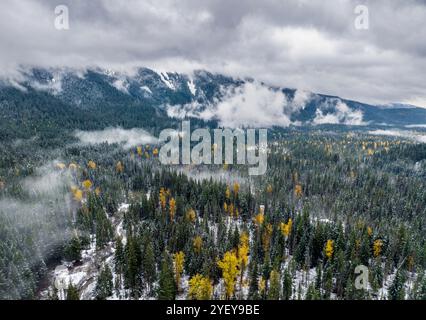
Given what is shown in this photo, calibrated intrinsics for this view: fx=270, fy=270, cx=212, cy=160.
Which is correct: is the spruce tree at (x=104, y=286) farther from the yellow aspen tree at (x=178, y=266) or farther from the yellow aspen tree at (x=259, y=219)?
the yellow aspen tree at (x=259, y=219)

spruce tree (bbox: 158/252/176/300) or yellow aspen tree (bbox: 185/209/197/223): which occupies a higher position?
yellow aspen tree (bbox: 185/209/197/223)

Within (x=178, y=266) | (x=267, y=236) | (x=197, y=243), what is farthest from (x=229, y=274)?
(x=267, y=236)

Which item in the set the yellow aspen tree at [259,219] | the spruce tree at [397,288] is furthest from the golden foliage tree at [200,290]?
the yellow aspen tree at [259,219]

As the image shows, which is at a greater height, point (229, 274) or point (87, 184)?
point (87, 184)

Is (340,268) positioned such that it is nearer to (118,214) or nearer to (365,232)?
(365,232)

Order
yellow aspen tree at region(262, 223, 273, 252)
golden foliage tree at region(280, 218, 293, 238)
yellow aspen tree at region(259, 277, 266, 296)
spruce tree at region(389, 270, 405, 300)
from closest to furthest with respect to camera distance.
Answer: spruce tree at region(389, 270, 405, 300), yellow aspen tree at region(259, 277, 266, 296), yellow aspen tree at region(262, 223, 273, 252), golden foliage tree at region(280, 218, 293, 238)

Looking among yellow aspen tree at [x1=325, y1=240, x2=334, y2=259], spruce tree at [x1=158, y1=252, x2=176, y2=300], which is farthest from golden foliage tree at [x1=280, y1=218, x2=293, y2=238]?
spruce tree at [x1=158, y1=252, x2=176, y2=300]

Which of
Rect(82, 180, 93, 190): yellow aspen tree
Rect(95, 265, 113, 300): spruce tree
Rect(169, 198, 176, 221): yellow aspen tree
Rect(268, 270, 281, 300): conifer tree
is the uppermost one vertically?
Rect(82, 180, 93, 190): yellow aspen tree

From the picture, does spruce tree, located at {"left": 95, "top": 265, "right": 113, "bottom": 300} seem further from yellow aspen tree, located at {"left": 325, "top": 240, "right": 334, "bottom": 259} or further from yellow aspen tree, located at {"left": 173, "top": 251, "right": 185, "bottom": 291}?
yellow aspen tree, located at {"left": 325, "top": 240, "right": 334, "bottom": 259}

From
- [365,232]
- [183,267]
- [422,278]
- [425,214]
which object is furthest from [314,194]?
[183,267]

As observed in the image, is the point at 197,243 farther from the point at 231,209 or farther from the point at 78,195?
the point at 78,195
